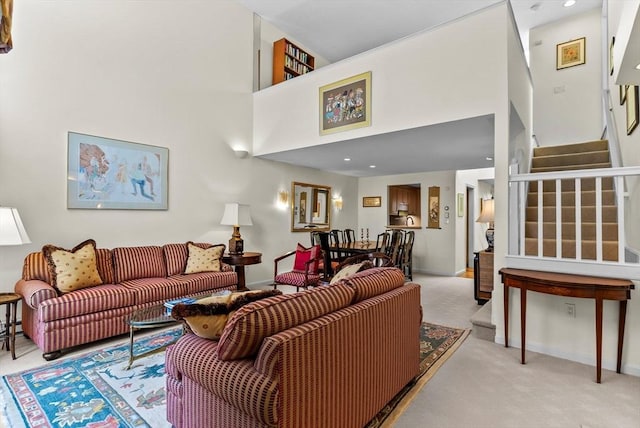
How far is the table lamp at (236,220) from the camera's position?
4773 millimetres

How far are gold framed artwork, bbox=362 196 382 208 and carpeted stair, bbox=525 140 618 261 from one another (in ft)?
11.3

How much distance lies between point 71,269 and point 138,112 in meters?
2.13

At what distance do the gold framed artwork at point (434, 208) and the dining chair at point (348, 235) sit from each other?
174 cm

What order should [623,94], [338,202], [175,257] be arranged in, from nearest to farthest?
1. [623,94]
2. [175,257]
3. [338,202]

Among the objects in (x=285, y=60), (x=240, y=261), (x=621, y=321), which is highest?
(x=285, y=60)

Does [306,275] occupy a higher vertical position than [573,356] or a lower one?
higher

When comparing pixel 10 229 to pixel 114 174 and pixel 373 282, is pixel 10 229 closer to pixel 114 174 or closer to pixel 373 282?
pixel 114 174

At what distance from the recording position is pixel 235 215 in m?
4.86

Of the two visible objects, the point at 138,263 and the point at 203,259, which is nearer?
the point at 138,263

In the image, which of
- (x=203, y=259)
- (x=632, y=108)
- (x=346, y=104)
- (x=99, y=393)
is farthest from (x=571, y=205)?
(x=99, y=393)

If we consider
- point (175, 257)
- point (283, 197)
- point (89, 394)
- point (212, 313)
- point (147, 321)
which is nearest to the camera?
point (212, 313)

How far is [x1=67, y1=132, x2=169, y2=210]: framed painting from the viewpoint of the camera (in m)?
3.70

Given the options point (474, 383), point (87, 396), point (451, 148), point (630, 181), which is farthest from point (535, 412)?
point (451, 148)

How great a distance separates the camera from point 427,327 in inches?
143
